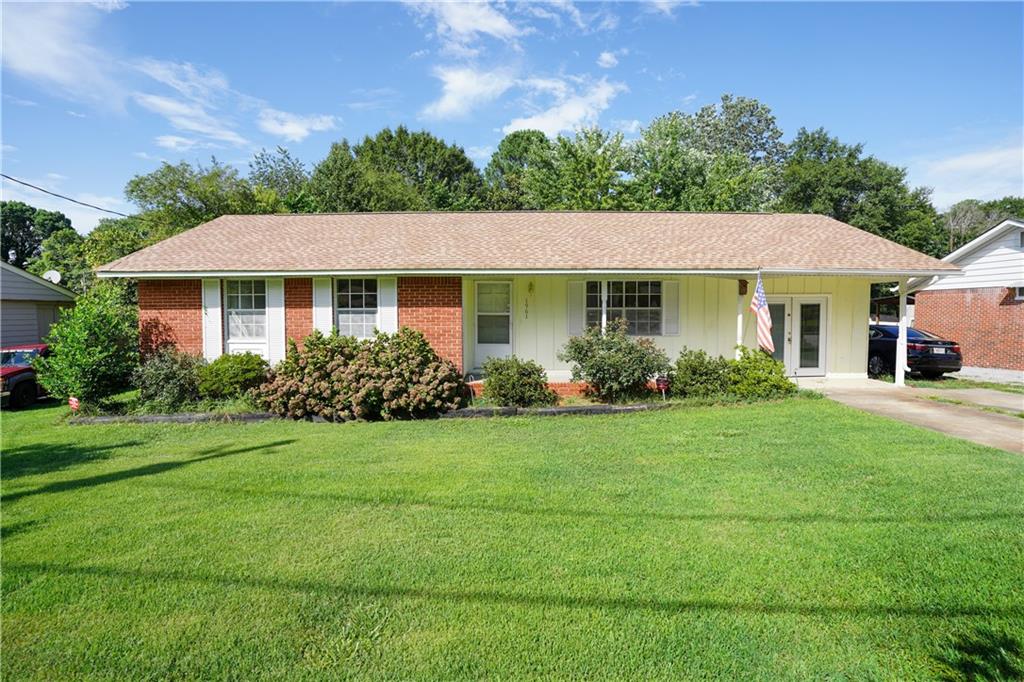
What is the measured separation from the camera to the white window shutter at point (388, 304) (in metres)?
12.8

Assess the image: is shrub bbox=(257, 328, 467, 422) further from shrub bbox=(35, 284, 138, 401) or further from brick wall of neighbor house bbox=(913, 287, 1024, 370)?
brick wall of neighbor house bbox=(913, 287, 1024, 370)

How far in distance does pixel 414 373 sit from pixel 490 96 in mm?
16522

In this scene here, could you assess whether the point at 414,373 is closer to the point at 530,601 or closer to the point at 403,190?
the point at 530,601

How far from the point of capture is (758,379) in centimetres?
1146

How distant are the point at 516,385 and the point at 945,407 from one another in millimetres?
8298

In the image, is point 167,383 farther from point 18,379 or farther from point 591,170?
point 591,170

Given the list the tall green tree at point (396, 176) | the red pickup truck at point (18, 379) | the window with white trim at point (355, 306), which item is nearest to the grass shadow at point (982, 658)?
the window with white trim at point (355, 306)

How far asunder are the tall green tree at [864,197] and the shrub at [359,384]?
42.3 metres

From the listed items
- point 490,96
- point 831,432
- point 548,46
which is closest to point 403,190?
point 490,96

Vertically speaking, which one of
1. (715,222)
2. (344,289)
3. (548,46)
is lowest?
(344,289)

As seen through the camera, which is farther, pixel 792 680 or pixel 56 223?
pixel 56 223

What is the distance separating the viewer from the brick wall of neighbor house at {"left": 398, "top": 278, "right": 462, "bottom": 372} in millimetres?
12633

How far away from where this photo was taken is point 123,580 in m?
4.20

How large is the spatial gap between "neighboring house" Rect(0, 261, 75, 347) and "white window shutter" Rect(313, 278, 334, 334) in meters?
11.8
